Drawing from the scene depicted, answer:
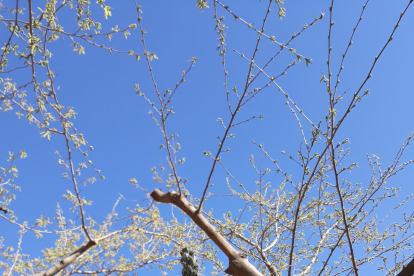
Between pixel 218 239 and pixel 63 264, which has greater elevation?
pixel 63 264

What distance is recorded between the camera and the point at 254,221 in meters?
5.00

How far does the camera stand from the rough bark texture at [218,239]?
9.34 feet

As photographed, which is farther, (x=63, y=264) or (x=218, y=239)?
(x=63, y=264)

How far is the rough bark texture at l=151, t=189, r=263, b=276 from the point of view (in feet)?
9.34

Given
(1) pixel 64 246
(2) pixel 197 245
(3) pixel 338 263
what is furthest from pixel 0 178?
(3) pixel 338 263

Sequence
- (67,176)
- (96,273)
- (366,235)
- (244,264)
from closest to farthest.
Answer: (244,264) → (67,176) → (96,273) → (366,235)

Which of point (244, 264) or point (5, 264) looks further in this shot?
point (5, 264)

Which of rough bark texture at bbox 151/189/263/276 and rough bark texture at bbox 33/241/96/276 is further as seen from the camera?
rough bark texture at bbox 33/241/96/276

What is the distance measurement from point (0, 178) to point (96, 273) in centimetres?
177

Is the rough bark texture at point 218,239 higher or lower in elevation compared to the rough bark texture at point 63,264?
lower

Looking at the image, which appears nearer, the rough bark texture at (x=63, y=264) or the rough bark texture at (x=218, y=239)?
the rough bark texture at (x=218, y=239)

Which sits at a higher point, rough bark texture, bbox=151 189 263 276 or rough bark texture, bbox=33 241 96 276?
rough bark texture, bbox=33 241 96 276

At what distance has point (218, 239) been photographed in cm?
315

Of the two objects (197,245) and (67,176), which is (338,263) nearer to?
(197,245)
